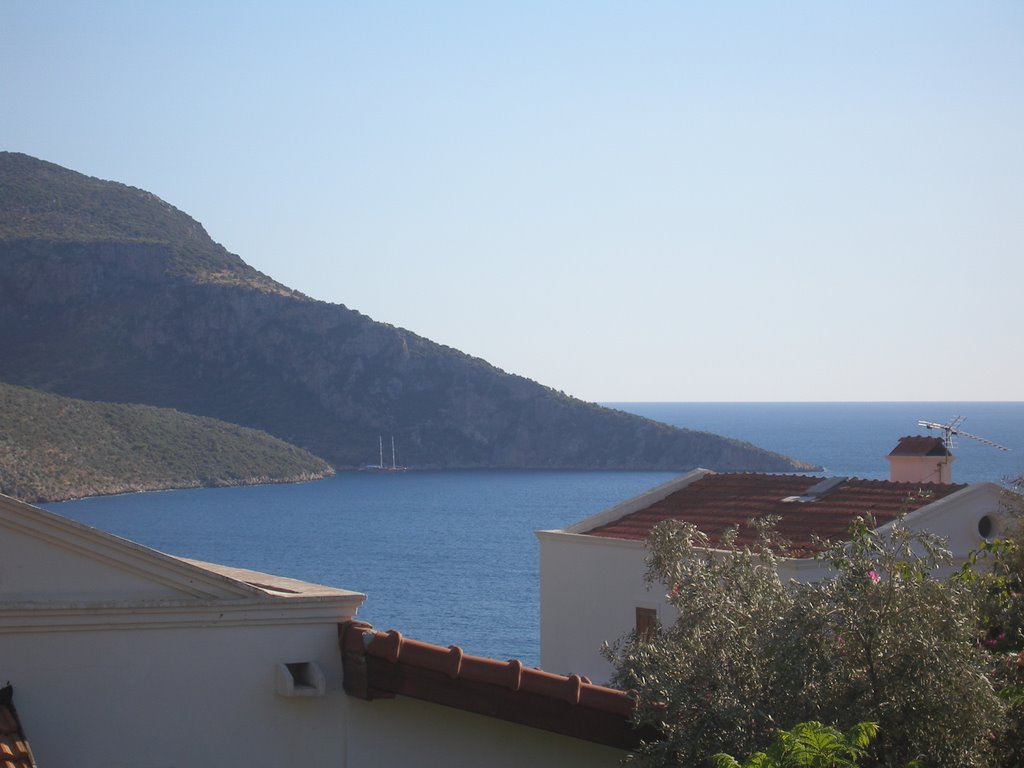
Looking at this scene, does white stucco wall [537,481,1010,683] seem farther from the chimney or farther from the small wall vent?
the small wall vent

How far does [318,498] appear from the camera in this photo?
430 ft

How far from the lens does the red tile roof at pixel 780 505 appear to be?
13516mm

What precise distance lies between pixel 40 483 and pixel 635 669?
3954 inches

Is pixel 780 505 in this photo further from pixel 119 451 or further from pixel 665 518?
pixel 119 451

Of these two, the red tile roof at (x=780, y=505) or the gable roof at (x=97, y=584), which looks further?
the red tile roof at (x=780, y=505)

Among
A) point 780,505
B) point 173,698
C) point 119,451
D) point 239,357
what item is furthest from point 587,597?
point 239,357

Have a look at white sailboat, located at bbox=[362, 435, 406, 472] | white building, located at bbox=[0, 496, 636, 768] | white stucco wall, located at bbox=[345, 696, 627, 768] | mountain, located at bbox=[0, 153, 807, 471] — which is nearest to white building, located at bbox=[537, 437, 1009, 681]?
white stucco wall, located at bbox=[345, 696, 627, 768]

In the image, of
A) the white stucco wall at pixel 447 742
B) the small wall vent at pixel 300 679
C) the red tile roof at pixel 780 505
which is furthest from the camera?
the red tile roof at pixel 780 505

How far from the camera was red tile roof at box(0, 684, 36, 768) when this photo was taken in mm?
4785

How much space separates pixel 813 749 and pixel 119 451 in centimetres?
12243

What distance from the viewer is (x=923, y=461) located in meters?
18.1

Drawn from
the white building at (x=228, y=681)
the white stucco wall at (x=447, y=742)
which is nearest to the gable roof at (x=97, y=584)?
the white building at (x=228, y=681)

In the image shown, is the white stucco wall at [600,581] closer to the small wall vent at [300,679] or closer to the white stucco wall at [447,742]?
the white stucco wall at [447,742]

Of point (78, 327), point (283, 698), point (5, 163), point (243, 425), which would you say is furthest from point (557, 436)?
point (283, 698)
